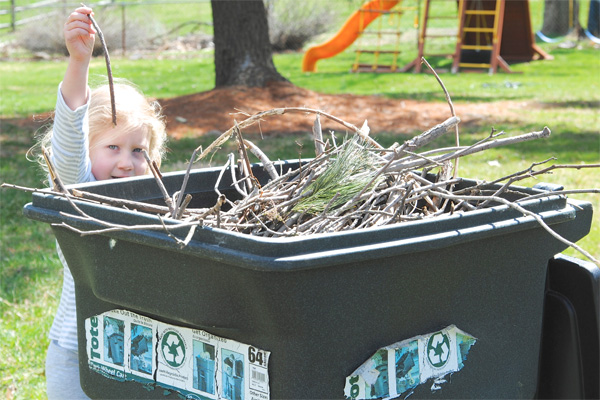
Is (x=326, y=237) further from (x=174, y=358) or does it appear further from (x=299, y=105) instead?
(x=299, y=105)

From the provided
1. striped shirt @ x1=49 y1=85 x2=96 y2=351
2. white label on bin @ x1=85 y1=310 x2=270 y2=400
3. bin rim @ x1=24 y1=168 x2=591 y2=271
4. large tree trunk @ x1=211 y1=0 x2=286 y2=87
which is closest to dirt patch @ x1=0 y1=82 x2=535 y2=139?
large tree trunk @ x1=211 y1=0 x2=286 y2=87

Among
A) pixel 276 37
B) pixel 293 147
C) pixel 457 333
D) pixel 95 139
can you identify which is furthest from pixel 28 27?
pixel 457 333

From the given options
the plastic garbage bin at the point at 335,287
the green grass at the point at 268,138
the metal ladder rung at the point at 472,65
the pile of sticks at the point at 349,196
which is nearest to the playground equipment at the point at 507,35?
the green grass at the point at 268,138

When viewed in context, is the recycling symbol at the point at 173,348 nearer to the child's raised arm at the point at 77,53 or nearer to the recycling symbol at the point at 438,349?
the recycling symbol at the point at 438,349

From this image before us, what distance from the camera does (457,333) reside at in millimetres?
1644

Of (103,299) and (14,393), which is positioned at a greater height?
(103,299)

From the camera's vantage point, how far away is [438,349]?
1623mm

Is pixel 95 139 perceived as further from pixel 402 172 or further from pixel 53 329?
pixel 402 172

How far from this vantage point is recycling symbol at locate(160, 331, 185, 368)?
5.30 feet

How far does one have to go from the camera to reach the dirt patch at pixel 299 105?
26.3 ft

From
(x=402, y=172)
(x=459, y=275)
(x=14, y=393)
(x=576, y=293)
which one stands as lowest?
(x=14, y=393)

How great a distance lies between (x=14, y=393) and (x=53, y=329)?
971mm

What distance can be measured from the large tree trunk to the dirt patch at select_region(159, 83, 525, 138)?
0.21 metres

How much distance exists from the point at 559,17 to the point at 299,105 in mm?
13981
